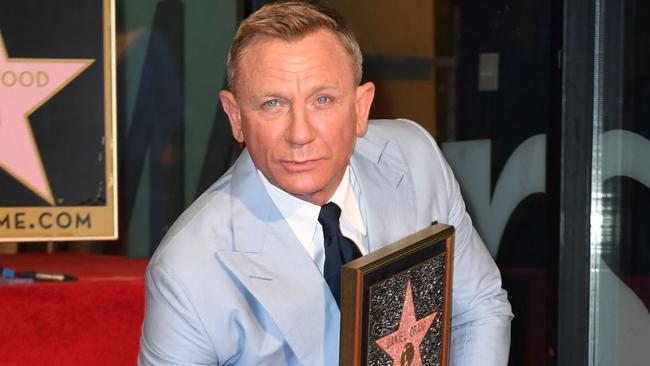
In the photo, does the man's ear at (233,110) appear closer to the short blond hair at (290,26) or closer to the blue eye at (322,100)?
the short blond hair at (290,26)

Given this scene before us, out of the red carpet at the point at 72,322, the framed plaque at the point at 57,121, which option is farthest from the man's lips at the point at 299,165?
the framed plaque at the point at 57,121

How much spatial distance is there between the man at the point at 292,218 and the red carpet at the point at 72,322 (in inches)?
38.0

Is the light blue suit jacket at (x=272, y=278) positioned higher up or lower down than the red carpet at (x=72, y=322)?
higher up

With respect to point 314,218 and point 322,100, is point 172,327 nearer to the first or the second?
point 314,218

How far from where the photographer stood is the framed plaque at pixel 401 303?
1.44m

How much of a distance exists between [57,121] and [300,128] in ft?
5.16

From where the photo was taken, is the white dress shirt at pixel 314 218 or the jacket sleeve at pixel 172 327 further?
the white dress shirt at pixel 314 218

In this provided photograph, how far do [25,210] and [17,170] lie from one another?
0.11 m

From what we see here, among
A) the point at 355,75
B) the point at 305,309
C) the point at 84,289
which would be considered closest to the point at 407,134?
the point at 355,75

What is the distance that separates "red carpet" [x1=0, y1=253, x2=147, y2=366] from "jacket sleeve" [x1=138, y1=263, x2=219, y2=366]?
103 cm

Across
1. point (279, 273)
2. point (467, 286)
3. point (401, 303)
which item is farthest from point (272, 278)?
point (467, 286)

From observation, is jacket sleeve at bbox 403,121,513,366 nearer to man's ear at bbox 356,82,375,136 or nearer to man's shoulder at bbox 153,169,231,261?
man's ear at bbox 356,82,375,136

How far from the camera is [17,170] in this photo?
2.93 metres

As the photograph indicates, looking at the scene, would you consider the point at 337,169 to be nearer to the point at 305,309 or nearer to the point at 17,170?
the point at 305,309
